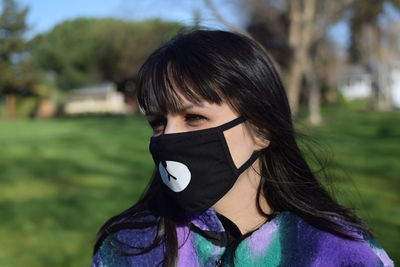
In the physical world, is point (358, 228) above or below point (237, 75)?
below

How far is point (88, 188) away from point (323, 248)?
6.95 meters

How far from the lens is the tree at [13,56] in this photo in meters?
44.2

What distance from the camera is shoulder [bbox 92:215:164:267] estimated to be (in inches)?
60.2

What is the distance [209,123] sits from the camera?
5.30 ft

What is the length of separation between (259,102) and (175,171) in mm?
334

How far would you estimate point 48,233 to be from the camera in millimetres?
5531

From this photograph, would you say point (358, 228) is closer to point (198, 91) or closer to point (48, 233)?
point (198, 91)

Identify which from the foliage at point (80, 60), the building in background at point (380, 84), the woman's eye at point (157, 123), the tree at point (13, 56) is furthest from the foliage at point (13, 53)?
the woman's eye at point (157, 123)

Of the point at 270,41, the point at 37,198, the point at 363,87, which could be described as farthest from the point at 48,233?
the point at 363,87

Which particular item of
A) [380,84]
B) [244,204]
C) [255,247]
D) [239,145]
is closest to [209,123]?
[239,145]

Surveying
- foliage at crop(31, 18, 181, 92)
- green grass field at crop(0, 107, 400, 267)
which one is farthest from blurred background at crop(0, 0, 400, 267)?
foliage at crop(31, 18, 181, 92)

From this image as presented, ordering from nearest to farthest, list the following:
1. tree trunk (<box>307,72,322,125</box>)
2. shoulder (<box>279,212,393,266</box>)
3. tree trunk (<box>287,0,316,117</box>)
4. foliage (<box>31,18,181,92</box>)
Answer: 1. shoulder (<box>279,212,393,266</box>)
2. tree trunk (<box>287,0,316,117</box>)
3. tree trunk (<box>307,72,322,125</box>)
4. foliage (<box>31,18,181,92</box>)

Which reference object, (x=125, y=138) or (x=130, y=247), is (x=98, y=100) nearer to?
(x=125, y=138)

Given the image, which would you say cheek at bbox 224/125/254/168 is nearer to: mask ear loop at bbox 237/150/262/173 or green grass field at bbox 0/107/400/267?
mask ear loop at bbox 237/150/262/173
